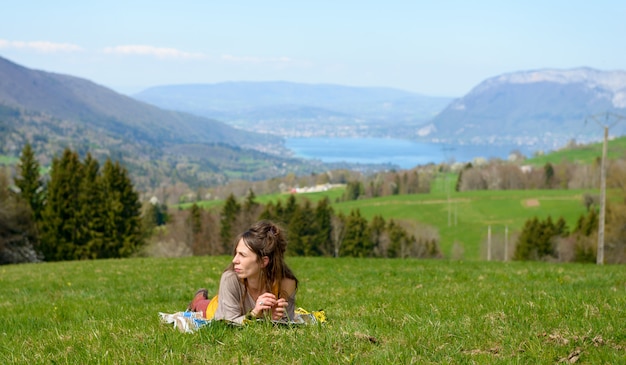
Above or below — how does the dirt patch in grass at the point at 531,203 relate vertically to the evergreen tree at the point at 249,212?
below

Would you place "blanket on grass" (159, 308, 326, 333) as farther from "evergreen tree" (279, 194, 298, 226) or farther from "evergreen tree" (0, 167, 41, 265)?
"evergreen tree" (279, 194, 298, 226)

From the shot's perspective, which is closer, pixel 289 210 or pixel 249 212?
pixel 289 210

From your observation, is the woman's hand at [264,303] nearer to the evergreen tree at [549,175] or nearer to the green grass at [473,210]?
the green grass at [473,210]

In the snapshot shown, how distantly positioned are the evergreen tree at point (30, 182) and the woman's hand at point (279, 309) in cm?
6169

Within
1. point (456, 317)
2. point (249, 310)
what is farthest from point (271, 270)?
point (456, 317)

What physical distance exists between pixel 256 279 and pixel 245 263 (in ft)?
0.93

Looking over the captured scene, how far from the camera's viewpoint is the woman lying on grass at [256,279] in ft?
24.3

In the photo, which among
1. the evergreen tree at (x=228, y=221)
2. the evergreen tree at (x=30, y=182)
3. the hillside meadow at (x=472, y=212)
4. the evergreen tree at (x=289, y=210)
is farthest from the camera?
the hillside meadow at (x=472, y=212)

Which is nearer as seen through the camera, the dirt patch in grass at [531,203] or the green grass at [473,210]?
the green grass at [473,210]

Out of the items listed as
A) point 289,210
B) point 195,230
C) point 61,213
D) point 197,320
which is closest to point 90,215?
point 61,213

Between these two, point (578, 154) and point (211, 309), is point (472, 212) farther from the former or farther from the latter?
point (211, 309)

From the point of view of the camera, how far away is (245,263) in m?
7.46

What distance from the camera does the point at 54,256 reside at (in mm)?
63281

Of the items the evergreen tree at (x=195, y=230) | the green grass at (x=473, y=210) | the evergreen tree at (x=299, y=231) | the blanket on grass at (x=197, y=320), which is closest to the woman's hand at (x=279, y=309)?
the blanket on grass at (x=197, y=320)
